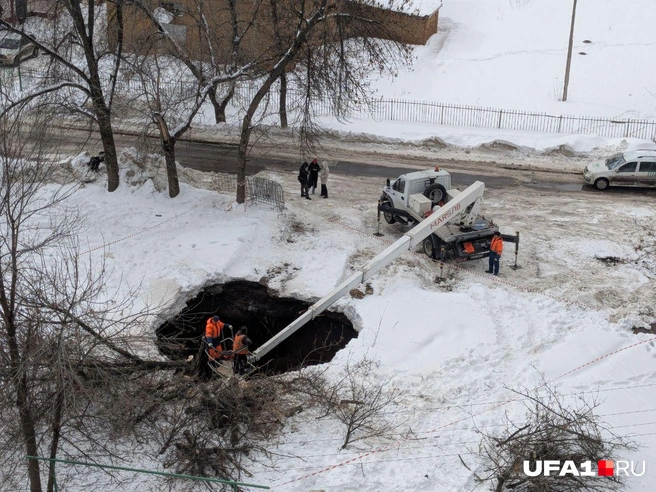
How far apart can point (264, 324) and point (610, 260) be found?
385 inches

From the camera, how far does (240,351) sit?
15164 mm

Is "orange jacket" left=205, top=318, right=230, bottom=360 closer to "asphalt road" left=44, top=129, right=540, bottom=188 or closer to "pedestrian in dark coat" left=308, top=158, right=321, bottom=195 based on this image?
"pedestrian in dark coat" left=308, top=158, right=321, bottom=195

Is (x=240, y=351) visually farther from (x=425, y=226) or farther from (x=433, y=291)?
(x=433, y=291)

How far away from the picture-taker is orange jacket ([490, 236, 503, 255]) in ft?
61.5

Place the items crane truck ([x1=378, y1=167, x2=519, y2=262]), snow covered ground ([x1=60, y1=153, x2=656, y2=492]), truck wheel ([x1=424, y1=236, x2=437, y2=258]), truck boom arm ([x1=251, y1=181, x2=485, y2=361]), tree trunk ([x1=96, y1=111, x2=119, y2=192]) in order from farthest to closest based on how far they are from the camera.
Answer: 1. tree trunk ([x1=96, y1=111, x2=119, y2=192])
2. truck wheel ([x1=424, y1=236, x2=437, y2=258])
3. crane truck ([x1=378, y1=167, x2=519, y2=262])
4. truck boom arm ([x1=251, y1=181, x2=485, y2=361])
5. snow covered ground ([x1=60, y1=153, x2=656, y2=492])

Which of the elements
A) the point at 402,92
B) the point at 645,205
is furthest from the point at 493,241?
the point at 402,92

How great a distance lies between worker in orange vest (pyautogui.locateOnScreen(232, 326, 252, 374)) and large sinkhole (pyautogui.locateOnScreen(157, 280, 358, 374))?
3.68 ft

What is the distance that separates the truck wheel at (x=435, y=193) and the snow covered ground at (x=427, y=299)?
1.81 m

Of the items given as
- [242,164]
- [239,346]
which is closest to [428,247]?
[242,164]

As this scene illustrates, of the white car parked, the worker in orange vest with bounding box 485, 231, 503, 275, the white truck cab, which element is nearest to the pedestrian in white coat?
the white truck cab

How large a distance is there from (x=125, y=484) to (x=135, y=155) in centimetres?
1387

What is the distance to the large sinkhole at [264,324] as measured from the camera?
17.3m

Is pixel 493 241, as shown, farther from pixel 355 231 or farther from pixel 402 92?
pixel 402 92

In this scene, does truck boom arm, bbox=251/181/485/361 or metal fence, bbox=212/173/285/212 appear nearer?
truck boom arm, bbox=251/181/485/361
